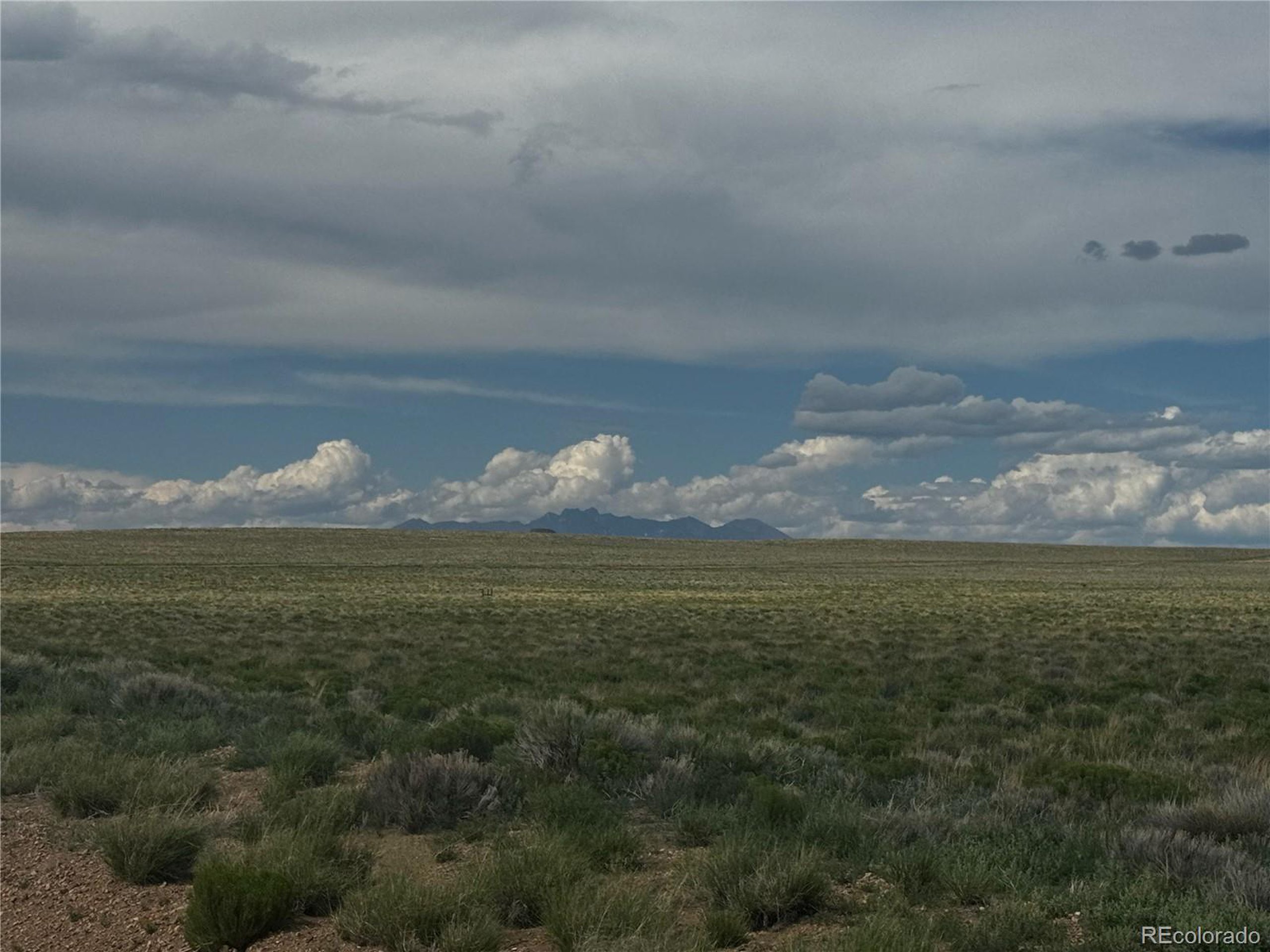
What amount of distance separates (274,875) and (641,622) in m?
29.1

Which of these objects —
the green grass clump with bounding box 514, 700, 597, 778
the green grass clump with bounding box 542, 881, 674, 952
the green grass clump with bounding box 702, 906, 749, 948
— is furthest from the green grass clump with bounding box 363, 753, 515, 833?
the green grass clump with bounding box 702, 906, 749, 948

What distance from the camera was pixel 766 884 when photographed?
695cm

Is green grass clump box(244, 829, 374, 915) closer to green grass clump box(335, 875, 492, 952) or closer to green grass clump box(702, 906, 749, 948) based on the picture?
green grass clump box(335, 875, 492, 952)

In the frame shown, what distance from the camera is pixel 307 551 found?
112625 mm

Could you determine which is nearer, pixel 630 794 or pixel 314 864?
pixel 314 864

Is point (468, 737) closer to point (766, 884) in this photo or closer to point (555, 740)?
point (555, 740)

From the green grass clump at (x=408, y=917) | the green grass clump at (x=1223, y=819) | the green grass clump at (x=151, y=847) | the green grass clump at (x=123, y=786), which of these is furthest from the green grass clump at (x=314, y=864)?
the green grass clump at (x=1223, y=819)

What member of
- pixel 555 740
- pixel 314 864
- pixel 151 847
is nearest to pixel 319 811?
pixel 151 847

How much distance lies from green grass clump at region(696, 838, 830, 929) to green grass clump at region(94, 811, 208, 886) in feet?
13.0

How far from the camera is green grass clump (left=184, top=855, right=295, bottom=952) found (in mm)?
6762

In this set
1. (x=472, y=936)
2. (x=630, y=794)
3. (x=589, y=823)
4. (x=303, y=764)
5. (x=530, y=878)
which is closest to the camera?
(x=472, y=936)

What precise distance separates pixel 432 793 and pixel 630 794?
1.80m

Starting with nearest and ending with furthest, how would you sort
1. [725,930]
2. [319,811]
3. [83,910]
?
[725,930]
[83,910]
[319,811]

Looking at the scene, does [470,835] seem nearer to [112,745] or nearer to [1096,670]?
[112,745]
